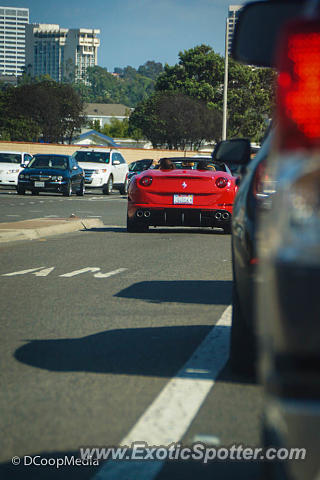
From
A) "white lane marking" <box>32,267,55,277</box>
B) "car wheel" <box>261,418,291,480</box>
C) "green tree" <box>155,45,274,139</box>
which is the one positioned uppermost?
"green tree" <box>155,45,274,139</box>

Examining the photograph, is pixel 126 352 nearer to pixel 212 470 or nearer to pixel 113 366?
pixel 113 366

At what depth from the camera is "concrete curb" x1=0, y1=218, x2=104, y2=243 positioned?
14.2 metres

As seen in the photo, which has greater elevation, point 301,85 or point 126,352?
point 301,85

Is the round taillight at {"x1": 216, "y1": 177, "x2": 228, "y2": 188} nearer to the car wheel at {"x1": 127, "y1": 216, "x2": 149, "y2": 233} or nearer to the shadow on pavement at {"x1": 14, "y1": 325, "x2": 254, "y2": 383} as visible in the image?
the car wheel at {"x1": 127, "y1": 216, "x2": 149, "y2": 233}

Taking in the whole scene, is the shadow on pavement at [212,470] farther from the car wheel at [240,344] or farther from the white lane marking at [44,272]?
the white lane marking at [44,272]

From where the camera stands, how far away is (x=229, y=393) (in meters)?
4.28

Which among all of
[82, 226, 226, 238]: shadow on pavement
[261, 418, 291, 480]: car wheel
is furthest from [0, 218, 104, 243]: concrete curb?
[261, 418, 291, 480]: car wheel

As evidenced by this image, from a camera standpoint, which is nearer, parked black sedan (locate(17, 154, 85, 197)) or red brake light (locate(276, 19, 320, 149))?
red brake light (locate(276, 19, 320, 149))

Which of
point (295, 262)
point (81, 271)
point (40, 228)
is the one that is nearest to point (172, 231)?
point (40, 228)

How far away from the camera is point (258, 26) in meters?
3.37

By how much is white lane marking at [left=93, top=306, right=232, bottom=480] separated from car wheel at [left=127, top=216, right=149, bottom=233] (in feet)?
32.1

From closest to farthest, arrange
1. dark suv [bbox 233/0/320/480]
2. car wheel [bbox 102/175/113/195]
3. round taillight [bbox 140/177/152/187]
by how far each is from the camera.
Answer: dark suv [bbox 233/0/320/480] < round taillight [bbox 140/177/152/187] < car wheel [bbox 102/175/113/195]

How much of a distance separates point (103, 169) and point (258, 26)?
109 ft

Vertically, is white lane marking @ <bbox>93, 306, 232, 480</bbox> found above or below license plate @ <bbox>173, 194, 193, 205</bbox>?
below
